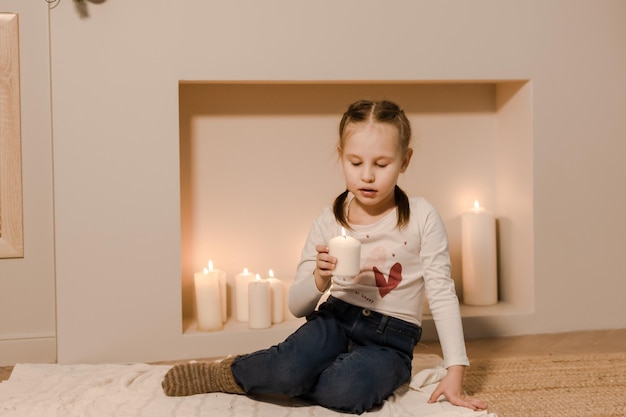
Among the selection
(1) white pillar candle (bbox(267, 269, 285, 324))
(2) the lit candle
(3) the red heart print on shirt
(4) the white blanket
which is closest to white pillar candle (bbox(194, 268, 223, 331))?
(1) white pillar candle (bbox(267, 269, 285, 324))

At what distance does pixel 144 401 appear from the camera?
5.17 ft

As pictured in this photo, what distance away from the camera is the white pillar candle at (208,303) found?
6.99 feet

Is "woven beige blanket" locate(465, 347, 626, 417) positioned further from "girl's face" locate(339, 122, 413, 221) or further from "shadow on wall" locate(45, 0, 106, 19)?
"shadow on wall" locate(45, 0, 106, 19)

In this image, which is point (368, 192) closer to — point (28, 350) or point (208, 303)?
point (208, 303)

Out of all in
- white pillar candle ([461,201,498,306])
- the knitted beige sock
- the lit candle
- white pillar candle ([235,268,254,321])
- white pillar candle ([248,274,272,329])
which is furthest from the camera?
white pillar candle ([461,201,498,306])

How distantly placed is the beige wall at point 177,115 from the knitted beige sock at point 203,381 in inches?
19.1

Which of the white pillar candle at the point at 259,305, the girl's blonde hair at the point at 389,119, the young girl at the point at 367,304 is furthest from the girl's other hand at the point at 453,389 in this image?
the white pillar candle at the point at 259,305

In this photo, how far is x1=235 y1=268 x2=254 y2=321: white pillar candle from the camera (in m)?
2.23

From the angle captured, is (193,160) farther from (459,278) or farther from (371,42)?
(459,278)

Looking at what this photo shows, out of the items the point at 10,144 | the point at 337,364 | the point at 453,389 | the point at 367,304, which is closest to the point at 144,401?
the point at 337,364

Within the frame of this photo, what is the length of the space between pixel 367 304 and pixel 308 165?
0.80m

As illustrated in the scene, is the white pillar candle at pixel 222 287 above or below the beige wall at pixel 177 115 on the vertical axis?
below

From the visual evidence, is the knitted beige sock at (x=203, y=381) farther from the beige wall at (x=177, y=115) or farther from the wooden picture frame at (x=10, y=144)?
the wooden picture frame at (x=10, y=144)

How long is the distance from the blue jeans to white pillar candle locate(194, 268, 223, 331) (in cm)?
56
